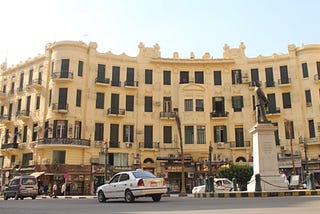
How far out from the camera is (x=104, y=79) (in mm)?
44500

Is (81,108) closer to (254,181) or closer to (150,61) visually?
(150,61)

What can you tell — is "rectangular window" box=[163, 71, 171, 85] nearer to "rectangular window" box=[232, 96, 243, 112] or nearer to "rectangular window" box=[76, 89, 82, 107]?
"rectangular window" box=[232, 96, 243, 112]

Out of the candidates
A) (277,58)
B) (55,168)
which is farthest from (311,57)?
(55,168)

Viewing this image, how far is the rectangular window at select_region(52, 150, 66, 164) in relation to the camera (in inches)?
1569

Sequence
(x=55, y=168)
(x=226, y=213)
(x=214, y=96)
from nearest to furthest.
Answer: (x=226, y=213) < (x=55, y=168) < (x=214, y=96)

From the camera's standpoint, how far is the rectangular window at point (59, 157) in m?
39.8

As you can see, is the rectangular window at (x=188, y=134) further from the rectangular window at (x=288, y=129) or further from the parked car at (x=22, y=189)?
the parked car at (x=22, y=189)

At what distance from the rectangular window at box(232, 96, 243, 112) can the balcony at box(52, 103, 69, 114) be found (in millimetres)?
20690

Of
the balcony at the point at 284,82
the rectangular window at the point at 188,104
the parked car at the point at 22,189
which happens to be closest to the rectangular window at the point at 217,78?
the rectangular window at the point at 188,104

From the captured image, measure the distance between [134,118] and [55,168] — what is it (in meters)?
11.3

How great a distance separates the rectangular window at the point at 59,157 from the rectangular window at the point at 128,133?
7.58 m

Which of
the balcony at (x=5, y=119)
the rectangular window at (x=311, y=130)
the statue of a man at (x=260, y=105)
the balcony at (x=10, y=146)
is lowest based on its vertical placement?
the balcony at (x=10, y=146)

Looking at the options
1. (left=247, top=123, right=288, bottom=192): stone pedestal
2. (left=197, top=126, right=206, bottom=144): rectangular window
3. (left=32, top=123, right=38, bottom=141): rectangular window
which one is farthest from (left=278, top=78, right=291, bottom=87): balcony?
(left=32, top=123, right=38, bottom=141): rectangular window

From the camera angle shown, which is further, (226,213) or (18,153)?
(18,153)
